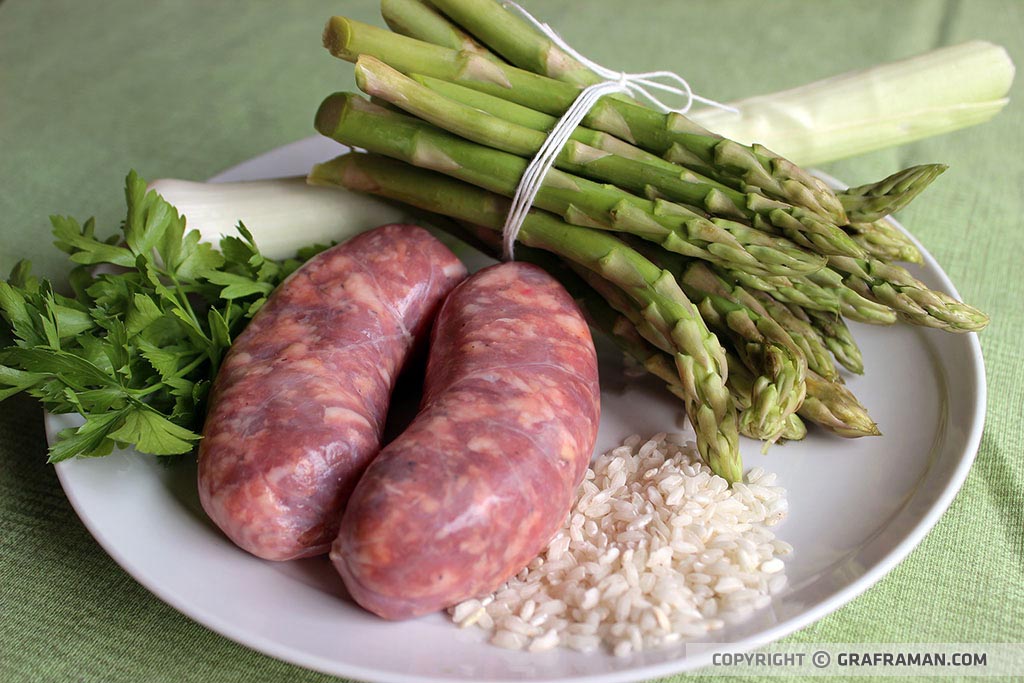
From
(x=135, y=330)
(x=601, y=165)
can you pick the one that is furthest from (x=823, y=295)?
(x=135, y=330)

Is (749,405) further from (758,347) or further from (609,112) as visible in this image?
(609,112)

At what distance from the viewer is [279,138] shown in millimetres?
3814

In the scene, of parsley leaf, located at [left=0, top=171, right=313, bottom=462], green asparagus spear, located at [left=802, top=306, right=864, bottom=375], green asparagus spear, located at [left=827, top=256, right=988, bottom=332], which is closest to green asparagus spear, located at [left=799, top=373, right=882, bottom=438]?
green asparagus spear, located at [left=802, top=306, right=864, bottom=375]

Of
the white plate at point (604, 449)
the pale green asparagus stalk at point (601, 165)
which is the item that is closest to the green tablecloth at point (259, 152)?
the white plate at point (604, 449)

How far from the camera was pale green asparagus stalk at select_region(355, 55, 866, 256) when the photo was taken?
7.47 feet

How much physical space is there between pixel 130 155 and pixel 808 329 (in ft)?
8.63

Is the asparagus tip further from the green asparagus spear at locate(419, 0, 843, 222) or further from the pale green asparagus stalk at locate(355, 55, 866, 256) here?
the green asparagus spear at locate(419, 0, 843, 222)

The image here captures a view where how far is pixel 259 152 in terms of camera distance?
3.73m

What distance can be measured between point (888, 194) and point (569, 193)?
2.62 ft

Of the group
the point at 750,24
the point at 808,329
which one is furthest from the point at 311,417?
the point at 750,24

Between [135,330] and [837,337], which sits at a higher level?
[837,337]

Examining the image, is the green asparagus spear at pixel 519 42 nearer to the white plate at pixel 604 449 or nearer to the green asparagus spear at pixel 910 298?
the green asparagus spear at pixel 910 298

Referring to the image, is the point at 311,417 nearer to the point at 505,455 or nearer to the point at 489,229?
the point at 505,455

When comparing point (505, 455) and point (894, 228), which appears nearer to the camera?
point (505, 455)
